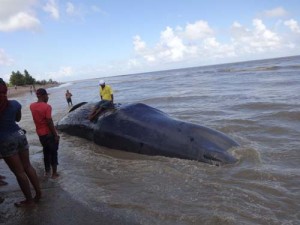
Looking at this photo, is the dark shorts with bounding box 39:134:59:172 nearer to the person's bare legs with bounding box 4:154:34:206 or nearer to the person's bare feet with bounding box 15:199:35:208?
the person's bare legs with bounding box 4:154:34:206

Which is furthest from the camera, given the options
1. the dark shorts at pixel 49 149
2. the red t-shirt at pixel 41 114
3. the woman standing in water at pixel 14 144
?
the dark shorts at pixel 49 149

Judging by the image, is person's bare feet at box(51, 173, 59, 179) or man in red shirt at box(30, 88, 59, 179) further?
person's bare feet at box(51, 173, 59, 179)

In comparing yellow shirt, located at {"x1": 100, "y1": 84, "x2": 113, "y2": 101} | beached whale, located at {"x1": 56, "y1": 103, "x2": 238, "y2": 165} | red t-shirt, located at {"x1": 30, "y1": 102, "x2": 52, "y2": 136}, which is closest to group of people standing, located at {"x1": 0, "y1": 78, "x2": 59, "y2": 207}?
red t-shirt, located at {"x1": 30, "y1": 102, "x2": 52, "y2": 136}

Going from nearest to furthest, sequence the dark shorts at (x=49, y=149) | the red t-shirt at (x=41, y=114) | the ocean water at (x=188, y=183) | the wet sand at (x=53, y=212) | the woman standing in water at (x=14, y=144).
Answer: the wet sand at (x=53, y=212) < the ocean water at (x=188, y=183) < the woman standing in water at (x=14, y=144) < the red t-shirt at (x=41, y=114) < the dark shorts at (x=49, y=149)

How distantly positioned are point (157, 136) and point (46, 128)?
2264 mm

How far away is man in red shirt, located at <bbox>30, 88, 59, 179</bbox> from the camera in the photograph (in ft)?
20.9

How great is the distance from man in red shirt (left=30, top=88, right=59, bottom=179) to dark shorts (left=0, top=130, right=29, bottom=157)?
116cm

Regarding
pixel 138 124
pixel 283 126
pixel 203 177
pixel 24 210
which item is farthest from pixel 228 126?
pixel 24 210

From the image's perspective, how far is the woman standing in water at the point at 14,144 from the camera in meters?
5.04

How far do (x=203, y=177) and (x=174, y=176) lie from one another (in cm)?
54

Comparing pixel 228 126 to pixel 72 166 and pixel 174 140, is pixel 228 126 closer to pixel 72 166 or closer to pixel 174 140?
pixel 174 140

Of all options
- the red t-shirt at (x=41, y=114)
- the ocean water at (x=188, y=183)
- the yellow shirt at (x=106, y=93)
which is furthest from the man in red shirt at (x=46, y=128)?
the yellow shirt at (x=106, y=93)

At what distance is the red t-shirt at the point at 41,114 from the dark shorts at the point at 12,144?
1143 mm

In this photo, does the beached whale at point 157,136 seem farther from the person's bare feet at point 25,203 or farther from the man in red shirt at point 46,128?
the person's bare feet at point 25,203
